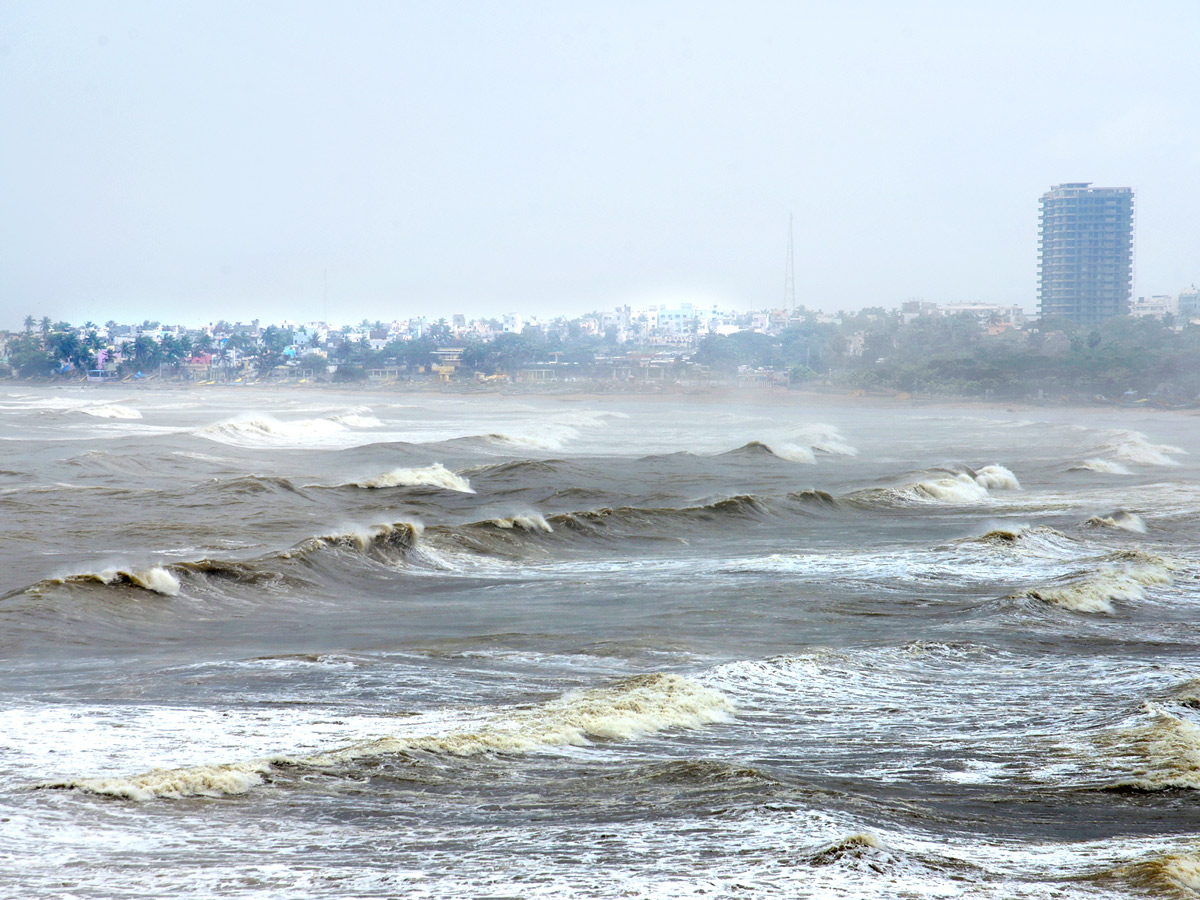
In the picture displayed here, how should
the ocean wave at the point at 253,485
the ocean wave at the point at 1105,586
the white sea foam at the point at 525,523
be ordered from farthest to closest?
the ocean wave at the point at 253,485 → the white sea foam at the point at 525,523 → the ocean wave at the point at 1105,586

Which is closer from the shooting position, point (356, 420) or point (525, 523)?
point (525, 523)

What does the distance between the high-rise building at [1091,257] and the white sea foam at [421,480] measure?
12366 centimetres

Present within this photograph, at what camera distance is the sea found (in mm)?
4832

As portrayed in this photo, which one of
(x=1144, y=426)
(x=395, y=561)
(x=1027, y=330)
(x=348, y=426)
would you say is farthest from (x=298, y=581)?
(x=1027, y=330)

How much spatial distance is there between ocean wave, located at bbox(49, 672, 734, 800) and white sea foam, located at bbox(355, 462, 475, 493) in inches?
641

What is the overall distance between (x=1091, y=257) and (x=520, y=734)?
14366cm

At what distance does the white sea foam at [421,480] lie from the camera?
23.8m

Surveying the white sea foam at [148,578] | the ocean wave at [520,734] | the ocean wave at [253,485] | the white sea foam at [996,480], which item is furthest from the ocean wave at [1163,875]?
the white sea foam at [996,480]

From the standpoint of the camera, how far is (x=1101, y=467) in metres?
28.4

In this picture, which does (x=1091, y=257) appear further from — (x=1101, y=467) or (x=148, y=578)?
(x=148, y=578)

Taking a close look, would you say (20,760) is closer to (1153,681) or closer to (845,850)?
(845,850)

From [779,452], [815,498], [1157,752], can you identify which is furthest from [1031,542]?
[779,452]

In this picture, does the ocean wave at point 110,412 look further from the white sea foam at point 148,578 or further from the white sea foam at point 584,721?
the white sea foam at point 584,721

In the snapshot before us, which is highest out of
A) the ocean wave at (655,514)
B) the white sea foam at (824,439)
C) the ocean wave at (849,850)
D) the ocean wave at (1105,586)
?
the ocean wave at (849,850)
